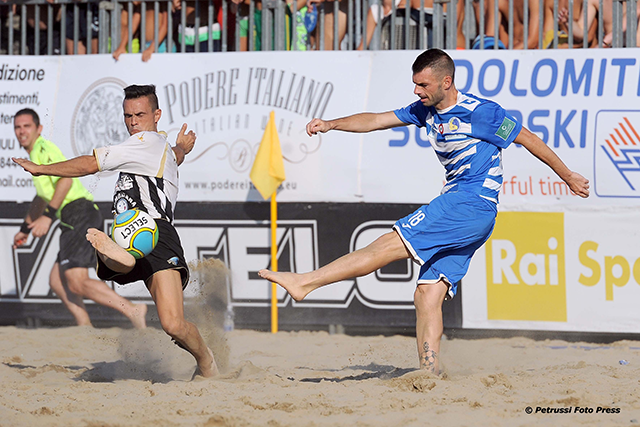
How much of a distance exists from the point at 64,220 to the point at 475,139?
4.95 meters

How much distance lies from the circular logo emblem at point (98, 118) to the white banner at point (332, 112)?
0.01m

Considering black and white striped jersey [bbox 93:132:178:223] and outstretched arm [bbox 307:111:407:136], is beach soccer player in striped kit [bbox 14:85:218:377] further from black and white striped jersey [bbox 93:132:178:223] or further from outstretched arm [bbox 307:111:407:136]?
outstretched arm [bbox 307:111:407:136]

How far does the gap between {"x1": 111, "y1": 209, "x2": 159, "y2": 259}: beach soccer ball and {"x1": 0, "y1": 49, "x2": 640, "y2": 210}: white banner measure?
307cm

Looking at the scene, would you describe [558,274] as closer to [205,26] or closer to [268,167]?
[268,167]

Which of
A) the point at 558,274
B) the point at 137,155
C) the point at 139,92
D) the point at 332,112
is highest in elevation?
the point at 332,112

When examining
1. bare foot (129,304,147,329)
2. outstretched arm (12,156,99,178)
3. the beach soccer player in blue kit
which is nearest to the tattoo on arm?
the beach soccer player in blue kit

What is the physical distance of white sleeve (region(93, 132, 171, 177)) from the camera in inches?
197

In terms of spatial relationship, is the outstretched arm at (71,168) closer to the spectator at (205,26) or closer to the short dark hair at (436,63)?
the short dark hair at (436,63)

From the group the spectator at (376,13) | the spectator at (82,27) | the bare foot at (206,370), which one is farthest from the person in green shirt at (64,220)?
the spectator at (376,13)

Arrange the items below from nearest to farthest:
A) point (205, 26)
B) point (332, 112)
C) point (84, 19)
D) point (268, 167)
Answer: point (268, 167) → point (332, 112) → point (205, 26) → point (84, 19)

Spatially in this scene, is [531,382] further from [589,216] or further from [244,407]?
[589,216]

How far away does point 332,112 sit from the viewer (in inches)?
308

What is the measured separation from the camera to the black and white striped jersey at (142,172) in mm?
5051

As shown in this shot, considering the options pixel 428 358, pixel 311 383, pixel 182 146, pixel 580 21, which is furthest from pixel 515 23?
pixel 311 383
